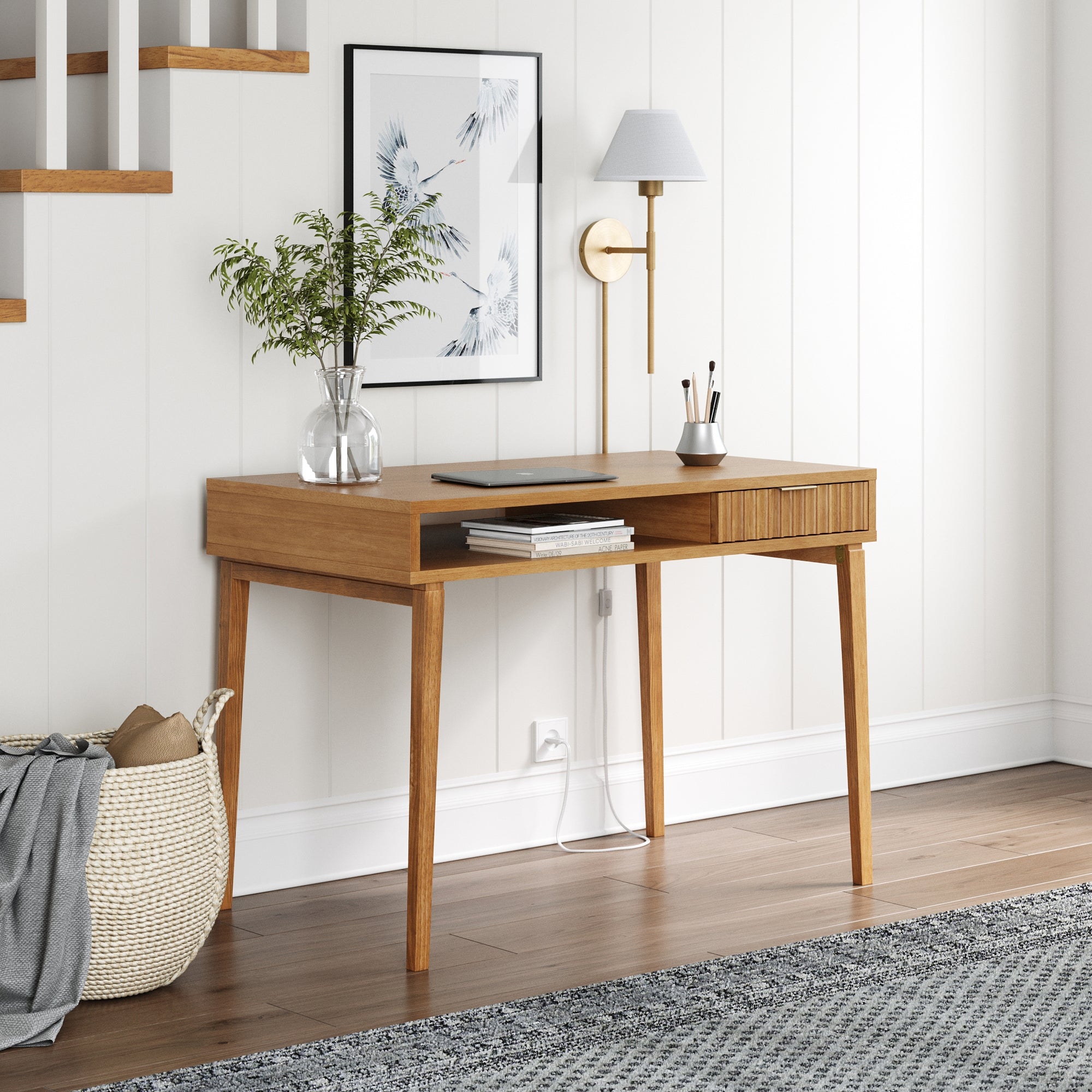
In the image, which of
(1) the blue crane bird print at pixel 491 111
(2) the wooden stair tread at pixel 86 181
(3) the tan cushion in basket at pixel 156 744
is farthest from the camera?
(1) the blue crane bird print at pixel 491 111

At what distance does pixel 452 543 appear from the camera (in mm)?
3445

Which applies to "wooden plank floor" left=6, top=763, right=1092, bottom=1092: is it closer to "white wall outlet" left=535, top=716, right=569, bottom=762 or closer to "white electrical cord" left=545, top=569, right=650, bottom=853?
"white electrical cord" left=545, top=569, right=650, bottom=853

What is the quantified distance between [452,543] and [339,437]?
44 cm

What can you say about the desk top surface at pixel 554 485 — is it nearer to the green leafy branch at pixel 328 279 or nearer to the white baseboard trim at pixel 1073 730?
the green leafy branch at pixel 328 279

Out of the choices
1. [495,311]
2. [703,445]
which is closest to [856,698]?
[703,445]

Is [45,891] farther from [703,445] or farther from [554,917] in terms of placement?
[703,445]

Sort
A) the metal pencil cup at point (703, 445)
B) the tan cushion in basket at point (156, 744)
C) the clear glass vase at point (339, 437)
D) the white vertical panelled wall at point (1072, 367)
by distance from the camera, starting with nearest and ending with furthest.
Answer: the tan cushion in basket at point (156, 744) < the clear glass vase at point (339, 437) < the metal pencil cup at point (703, 445) < the white vertical panelled wall at point (1072, 367)

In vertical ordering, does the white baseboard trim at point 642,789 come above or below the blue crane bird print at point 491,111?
below

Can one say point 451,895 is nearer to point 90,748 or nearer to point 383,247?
point 90,748

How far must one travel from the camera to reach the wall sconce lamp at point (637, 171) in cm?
355

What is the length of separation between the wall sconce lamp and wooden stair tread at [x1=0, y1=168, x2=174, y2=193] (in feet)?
3.14

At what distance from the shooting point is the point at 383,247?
3381 millimetres

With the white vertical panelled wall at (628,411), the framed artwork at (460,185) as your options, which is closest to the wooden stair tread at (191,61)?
the white vertical panelled wall at (628,411)

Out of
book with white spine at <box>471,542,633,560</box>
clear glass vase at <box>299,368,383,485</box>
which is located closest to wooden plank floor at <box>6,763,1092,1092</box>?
book with white spine at <box>471,542,633,560</box>
